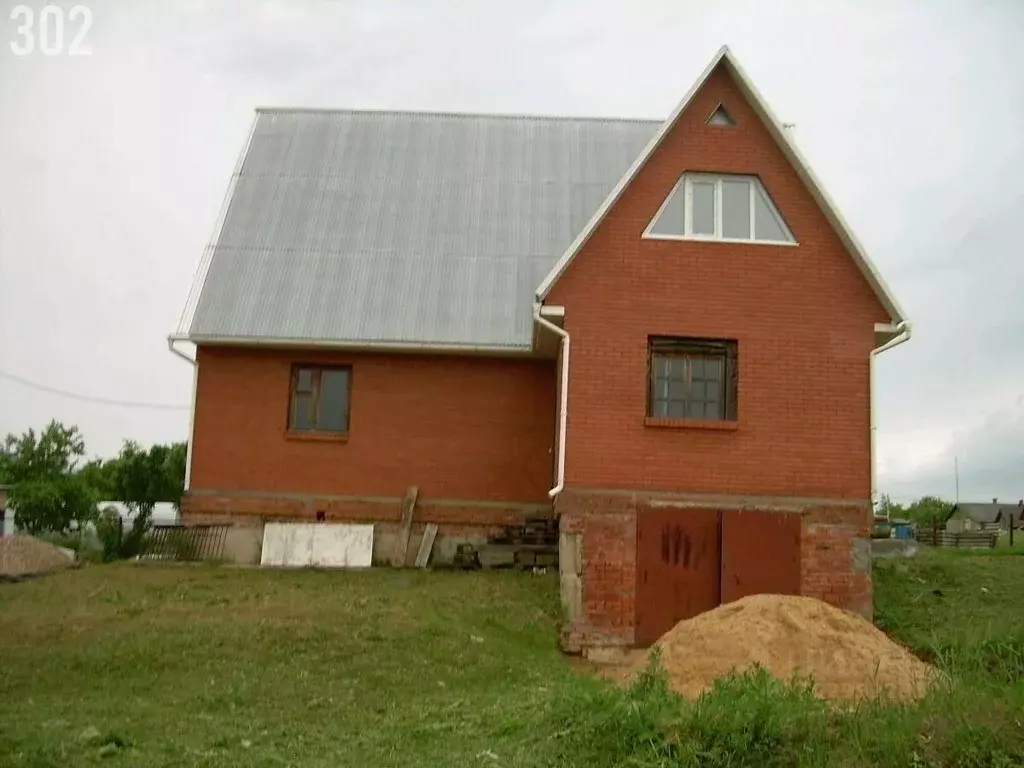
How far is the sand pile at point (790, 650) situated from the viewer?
10594mm

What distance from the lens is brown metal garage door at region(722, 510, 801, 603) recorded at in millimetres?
14008

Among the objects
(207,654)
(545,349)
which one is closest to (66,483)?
(545,349)

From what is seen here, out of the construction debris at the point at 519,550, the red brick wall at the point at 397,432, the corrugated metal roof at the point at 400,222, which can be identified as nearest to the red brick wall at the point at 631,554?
the construction debris at the point at 519,550

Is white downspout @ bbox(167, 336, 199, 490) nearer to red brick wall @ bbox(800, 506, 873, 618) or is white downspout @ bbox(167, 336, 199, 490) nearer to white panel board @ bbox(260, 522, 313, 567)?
white panel board @ bbox(260, 522, 313, 567)

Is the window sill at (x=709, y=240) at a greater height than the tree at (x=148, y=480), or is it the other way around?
the window sill at (x=709, y=240)

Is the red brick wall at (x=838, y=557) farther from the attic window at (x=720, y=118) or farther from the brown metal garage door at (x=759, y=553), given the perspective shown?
the attic window at (x=720, y=118)

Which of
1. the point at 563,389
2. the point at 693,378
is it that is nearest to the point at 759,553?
the point at 693,378

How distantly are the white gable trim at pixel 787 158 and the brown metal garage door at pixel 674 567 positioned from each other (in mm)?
3479

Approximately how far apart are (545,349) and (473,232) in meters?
→ 3.79

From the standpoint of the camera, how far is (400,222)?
68.3ft

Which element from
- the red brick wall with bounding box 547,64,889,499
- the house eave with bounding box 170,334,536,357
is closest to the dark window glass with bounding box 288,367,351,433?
the house eave with bounding box 170,334,536,357

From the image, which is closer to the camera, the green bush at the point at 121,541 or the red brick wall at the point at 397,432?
the red brick wall at the point at 397,432

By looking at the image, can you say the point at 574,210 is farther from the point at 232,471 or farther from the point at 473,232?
the point at 232,471

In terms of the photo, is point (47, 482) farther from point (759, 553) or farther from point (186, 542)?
point (759, 553)
